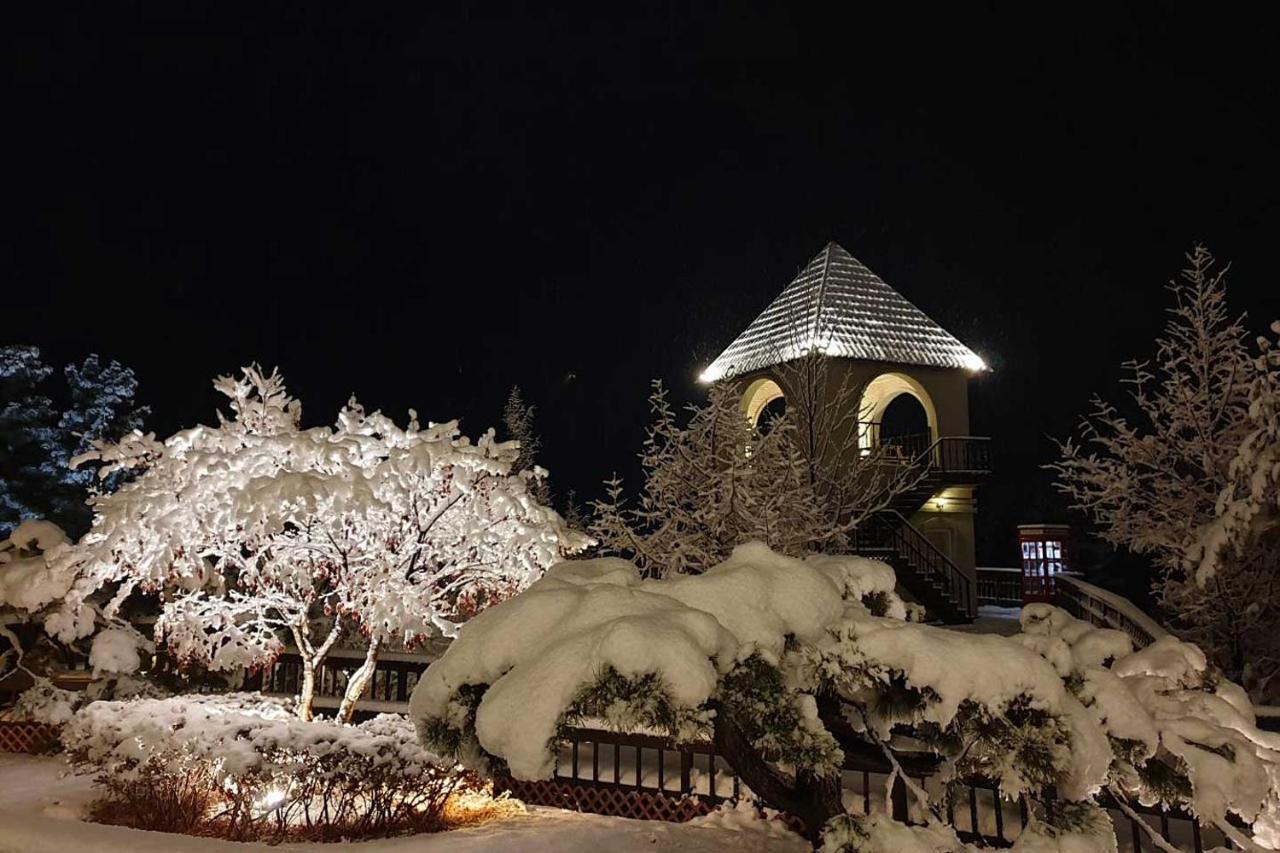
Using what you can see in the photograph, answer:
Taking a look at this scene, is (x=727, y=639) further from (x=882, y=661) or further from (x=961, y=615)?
(x=961, y=615)

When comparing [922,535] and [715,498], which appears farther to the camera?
[922,535]

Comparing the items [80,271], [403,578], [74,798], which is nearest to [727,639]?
[403,578]

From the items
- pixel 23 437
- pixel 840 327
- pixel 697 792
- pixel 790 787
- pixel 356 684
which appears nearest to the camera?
pixel 790 787

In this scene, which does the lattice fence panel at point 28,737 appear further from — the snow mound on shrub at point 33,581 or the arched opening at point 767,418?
the arched opening at point 767,418

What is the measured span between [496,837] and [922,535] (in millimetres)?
15002

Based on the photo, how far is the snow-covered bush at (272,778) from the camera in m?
6.60

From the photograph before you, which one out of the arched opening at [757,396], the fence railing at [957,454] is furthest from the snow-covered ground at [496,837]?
the arched opening at [757,396]

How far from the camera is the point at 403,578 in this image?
8.30 metres

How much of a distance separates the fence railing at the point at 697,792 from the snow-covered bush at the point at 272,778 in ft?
3.36

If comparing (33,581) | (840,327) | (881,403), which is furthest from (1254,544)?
(33,581)

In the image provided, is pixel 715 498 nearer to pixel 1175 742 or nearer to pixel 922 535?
pixel 922 535

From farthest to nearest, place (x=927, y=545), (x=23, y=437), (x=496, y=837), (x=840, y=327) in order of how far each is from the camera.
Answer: (x=23, y=437) → (x=840, y=327) → (x=927, y=545) → (x=496, y=837)

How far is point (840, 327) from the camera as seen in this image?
19297mm

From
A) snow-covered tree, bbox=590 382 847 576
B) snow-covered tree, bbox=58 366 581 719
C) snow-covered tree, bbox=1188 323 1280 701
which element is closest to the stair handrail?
snow-covered tree, bbox=590 382 847 576
